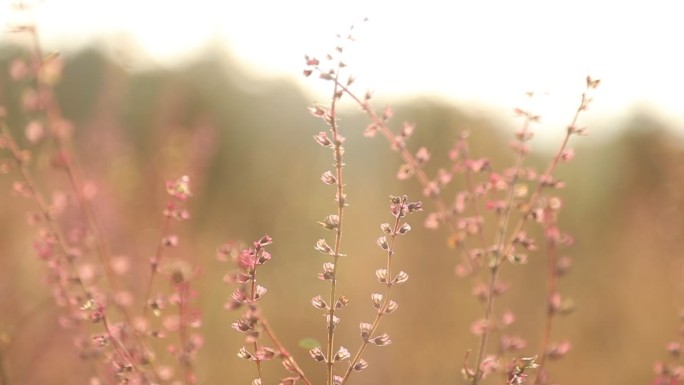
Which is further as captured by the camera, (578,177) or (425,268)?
(578,177)

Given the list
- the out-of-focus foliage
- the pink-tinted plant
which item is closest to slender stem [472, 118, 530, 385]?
the pink-tinted plant

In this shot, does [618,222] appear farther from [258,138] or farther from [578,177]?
[258,138]

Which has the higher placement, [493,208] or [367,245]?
[367,245]

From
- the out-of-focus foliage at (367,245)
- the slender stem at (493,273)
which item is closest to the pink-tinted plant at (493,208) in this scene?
the slender stem at (493,273)

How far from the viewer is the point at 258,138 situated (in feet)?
55.5

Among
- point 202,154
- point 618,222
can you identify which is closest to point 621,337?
point 618,222

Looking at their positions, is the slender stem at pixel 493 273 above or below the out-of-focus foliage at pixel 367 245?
below

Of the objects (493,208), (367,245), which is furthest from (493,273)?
(367,245)

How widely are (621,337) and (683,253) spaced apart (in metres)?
1.62

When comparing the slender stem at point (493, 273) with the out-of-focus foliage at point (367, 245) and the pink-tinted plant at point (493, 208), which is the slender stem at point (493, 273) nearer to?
the pink-tinted plant at point (493, 208)

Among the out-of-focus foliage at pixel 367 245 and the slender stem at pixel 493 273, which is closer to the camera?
the slender stem at pixel 493 273

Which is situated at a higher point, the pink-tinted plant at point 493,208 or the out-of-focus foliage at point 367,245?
the out-of-focus foliage at point 367,245

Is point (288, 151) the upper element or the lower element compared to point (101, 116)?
upper

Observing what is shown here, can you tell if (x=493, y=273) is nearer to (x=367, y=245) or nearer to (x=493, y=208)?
(x=493, y=208)
